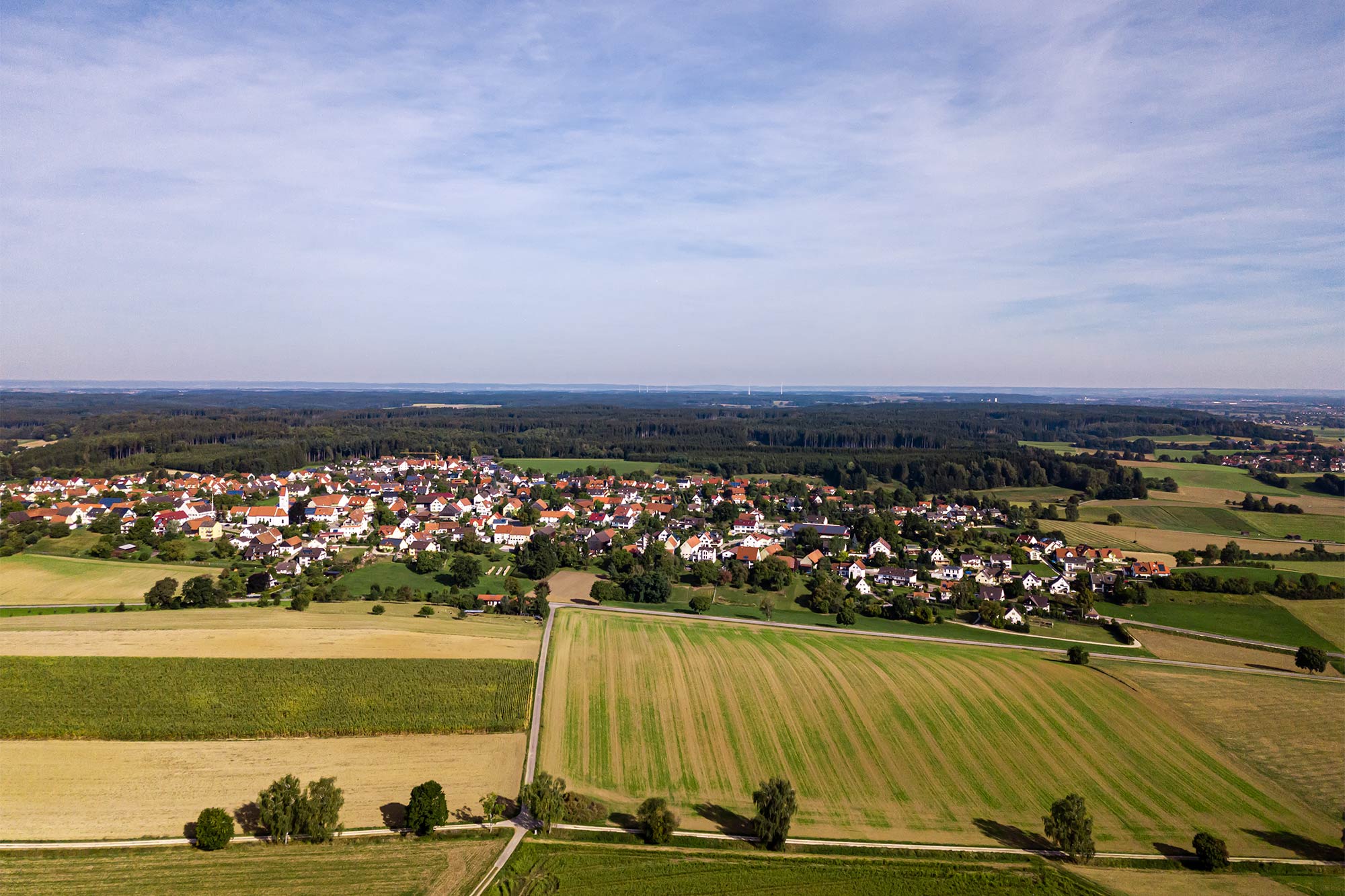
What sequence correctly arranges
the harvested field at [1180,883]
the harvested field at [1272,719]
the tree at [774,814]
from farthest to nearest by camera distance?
the harvested field at [1272,719] < the tree at [774,814] < the harvested field at [1180,883]

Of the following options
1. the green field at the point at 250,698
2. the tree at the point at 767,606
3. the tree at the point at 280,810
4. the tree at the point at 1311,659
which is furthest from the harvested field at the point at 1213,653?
the tree at the point at 280,810

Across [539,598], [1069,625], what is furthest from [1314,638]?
[539,598]

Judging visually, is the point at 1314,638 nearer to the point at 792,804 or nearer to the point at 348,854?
the point at 792,804

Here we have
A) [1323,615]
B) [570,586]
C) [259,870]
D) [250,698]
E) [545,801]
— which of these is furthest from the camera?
[570,586]

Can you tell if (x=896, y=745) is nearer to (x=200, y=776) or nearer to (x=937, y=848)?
(x=937, y=848)

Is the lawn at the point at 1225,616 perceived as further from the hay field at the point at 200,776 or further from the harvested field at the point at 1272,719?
the hay field at the point at 200,776

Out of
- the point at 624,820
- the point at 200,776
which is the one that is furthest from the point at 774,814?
the point at 200,776

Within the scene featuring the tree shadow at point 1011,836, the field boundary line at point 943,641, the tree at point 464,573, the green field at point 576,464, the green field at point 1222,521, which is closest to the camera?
the tree shadow at point 1011,836
